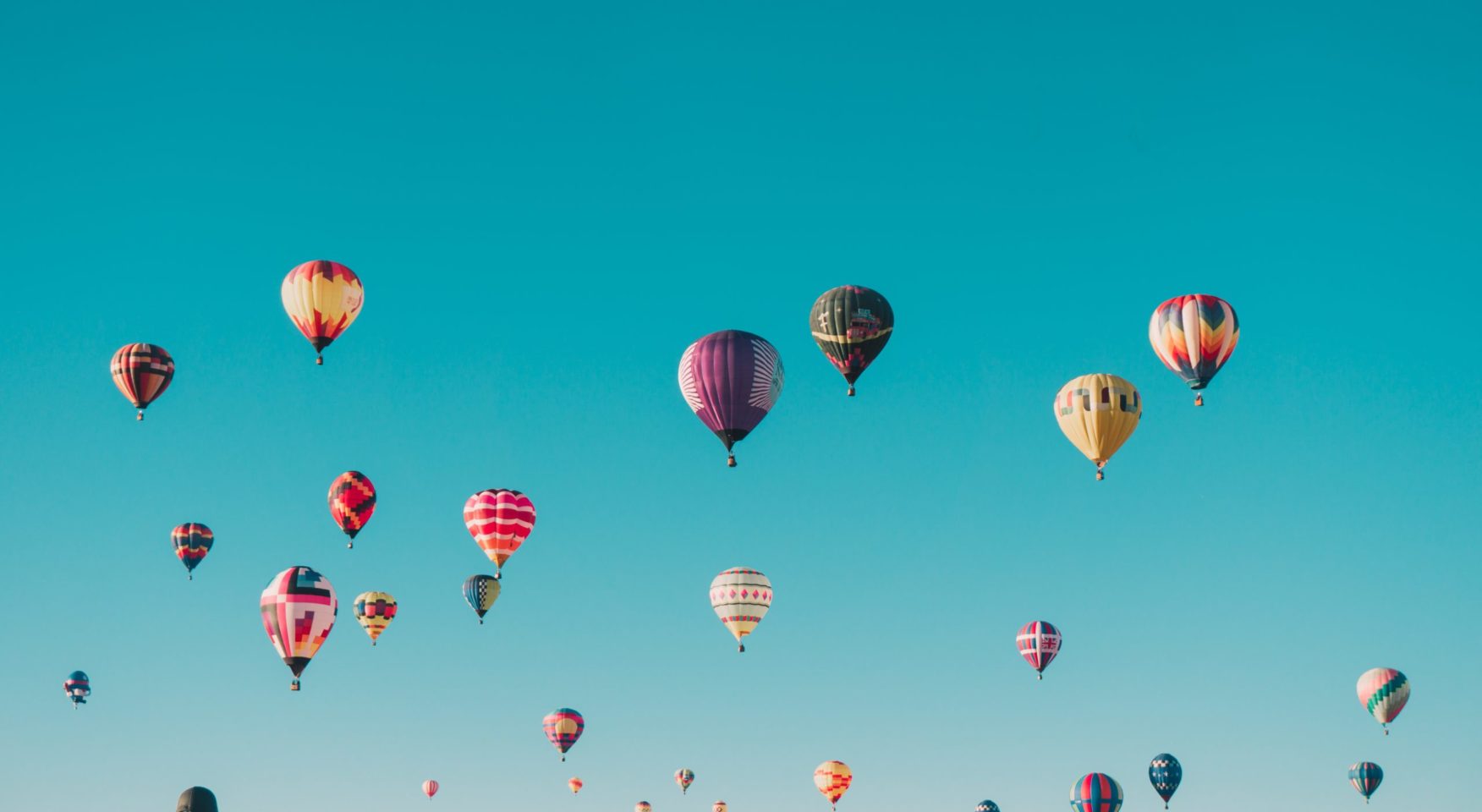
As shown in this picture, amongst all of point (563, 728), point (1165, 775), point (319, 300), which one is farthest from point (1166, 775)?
point (319, 300)

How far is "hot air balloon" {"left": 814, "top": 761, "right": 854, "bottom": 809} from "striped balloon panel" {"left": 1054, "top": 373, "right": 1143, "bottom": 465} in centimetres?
2473

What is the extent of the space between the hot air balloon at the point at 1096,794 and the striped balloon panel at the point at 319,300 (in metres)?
31.3

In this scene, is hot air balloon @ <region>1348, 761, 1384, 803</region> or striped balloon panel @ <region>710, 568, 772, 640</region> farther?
hot air balloon @ <region>1348, 761, 1384, 803</region>

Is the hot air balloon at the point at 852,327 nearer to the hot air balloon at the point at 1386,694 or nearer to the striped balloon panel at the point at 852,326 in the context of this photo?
the striped balloon panel at the point at 852,326

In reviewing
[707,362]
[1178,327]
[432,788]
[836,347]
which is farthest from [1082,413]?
[432,788]

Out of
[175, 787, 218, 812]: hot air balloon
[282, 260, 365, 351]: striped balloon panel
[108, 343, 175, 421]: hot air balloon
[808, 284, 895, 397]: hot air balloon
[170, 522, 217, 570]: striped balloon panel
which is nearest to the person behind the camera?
[175, 787, 218, 812]: hot air balloon

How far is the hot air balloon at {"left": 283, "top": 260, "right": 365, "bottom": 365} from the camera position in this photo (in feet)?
173

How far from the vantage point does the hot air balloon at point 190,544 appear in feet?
221

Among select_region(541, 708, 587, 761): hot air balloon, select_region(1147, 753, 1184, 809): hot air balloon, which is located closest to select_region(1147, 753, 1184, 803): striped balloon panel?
select_region(1147, 753, 1184, 809): hot air balloon

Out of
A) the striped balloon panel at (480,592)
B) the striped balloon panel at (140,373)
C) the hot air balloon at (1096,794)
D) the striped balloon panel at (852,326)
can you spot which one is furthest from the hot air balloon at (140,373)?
the hot air balloon at (1096,794)

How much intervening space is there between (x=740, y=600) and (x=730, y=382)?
12.1 metres

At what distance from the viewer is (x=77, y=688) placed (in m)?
81.6

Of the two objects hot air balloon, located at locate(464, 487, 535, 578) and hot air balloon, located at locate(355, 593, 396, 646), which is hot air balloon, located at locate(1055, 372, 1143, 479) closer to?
hot air balloon, located at locate(464, 487, 535, 578)

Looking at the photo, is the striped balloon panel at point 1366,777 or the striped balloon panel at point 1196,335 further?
the striped balloon panel at point 1366,777
